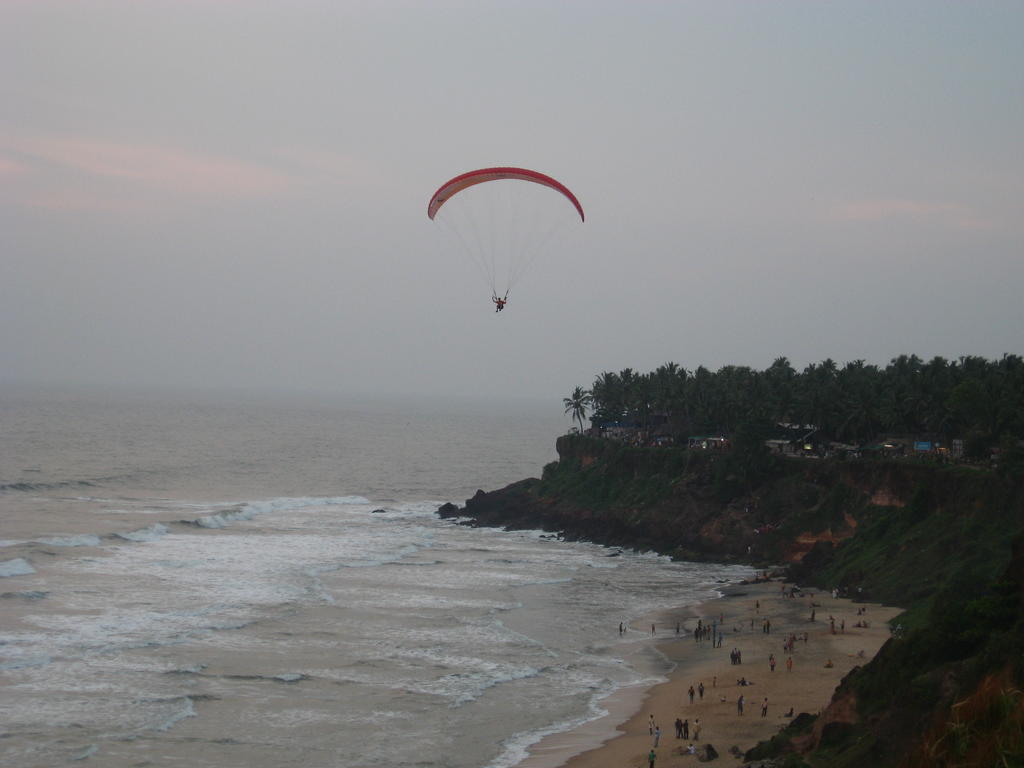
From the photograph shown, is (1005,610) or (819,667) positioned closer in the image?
(1005,610)

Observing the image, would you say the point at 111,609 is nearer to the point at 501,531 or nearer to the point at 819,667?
the point at 819,667

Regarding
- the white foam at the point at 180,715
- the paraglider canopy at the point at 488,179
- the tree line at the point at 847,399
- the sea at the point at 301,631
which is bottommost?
the white foam at the point at 180,715

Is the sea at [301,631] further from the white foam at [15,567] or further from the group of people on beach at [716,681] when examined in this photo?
the group of people on beach at [716,681]

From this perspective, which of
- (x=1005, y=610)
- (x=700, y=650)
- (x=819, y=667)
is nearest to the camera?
(x=1005, y=610)

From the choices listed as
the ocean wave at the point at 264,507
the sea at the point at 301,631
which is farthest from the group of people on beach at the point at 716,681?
the ocean wave at the point at 264,507

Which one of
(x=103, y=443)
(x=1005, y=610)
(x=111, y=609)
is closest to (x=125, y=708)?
(x=111, y=609)

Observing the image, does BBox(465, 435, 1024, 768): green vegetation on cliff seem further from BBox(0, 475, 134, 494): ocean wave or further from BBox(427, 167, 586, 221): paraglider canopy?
BBox(0, 475, 134, 494): ocean wave

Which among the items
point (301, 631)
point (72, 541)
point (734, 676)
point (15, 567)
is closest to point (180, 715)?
point (301, 631)
